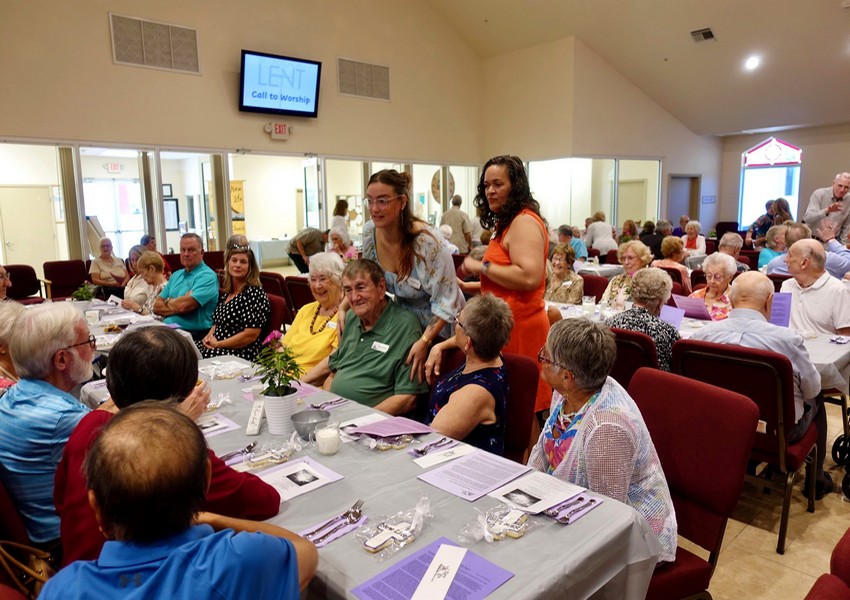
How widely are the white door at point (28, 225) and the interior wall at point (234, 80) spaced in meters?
2.28

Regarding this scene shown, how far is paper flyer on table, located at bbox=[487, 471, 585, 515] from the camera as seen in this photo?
1.54 meters

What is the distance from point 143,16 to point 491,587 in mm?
9715

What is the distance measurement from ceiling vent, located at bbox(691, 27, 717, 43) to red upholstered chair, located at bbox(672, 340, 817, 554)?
9.46 meters

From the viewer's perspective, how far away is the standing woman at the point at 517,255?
276cm

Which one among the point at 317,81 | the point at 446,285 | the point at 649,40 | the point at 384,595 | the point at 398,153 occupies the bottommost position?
the point at 384,595

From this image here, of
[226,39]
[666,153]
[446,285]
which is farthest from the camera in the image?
[666,153]

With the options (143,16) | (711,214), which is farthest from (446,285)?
(711,214)

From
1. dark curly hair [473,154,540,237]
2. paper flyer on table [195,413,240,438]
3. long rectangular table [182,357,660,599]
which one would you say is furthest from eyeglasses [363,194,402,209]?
long rectangular table [182,357,660,599]

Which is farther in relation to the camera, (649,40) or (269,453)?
(649,40)

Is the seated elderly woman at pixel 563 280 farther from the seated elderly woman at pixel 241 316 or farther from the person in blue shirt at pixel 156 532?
the person in blue shirt at pixel 156 532

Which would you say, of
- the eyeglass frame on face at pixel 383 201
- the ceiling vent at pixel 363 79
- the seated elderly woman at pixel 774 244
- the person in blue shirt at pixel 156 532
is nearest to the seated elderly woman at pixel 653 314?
the eyeglass frame on face at pixel 383 201

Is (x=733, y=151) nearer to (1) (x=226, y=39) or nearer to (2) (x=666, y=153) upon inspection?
(2) (x=666, y=153)

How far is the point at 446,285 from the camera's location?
2.83 metres

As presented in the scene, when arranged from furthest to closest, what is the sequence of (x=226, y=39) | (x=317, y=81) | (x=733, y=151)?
(x=733, y=151), (x=317, y=81), (x=226, y=39)
